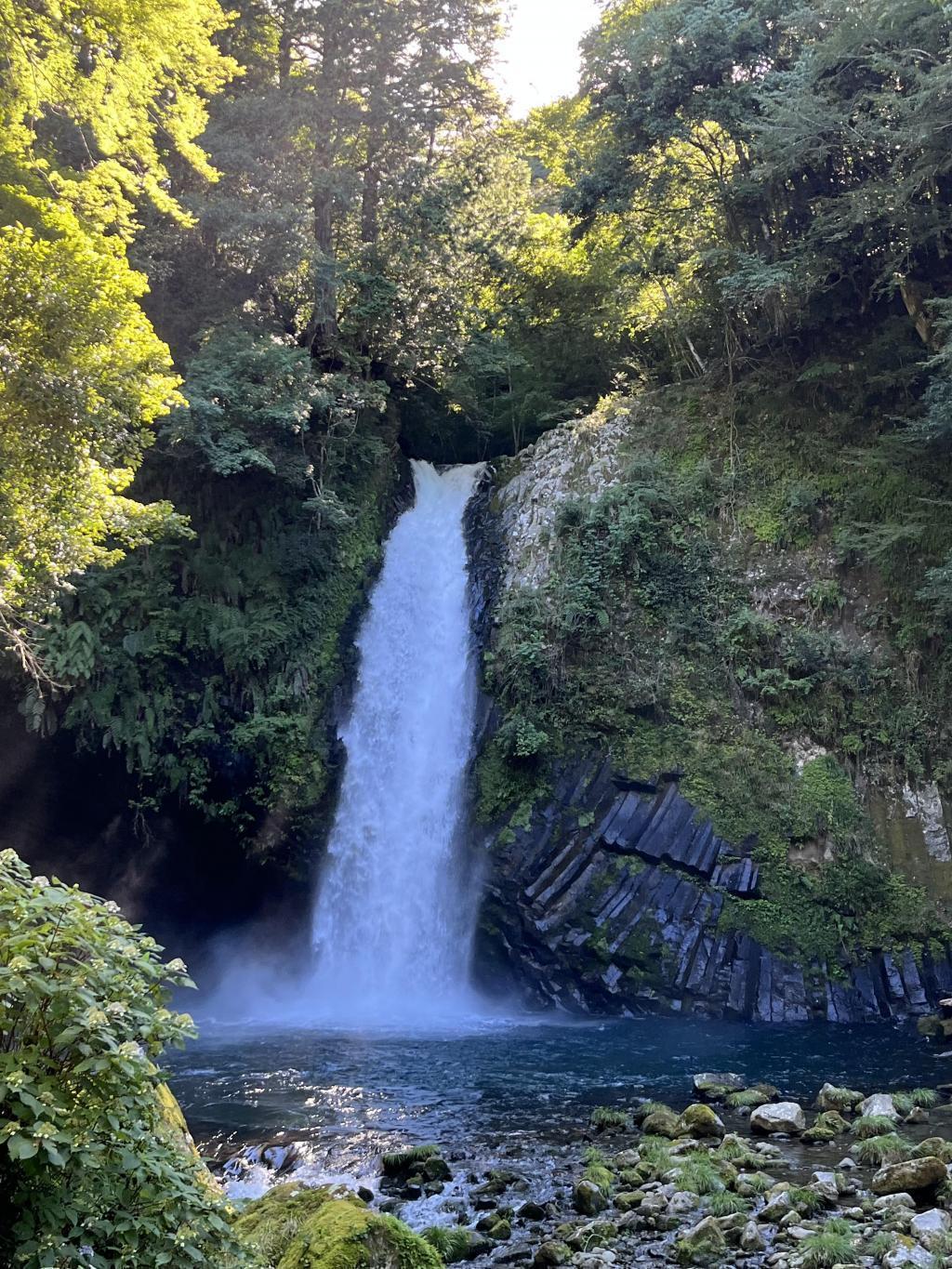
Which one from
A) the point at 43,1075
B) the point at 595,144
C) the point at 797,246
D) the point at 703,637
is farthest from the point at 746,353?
the point at 43,1075

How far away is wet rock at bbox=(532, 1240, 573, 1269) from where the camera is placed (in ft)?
18.9

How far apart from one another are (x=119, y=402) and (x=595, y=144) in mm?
17187

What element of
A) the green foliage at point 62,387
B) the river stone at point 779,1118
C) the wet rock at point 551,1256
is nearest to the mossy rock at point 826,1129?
the river stone at point 779,1118

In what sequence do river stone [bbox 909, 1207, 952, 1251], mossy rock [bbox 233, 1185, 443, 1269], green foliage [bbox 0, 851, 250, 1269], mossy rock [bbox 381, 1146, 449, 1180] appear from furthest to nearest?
mossy rock [bbox 381, 1146, 449, 1180], river stone [bbox 909, 1207, 952, 1251], mossy rock [bbox 233, 1185, 443, 1269], green foliage [bbox 0, 851, 250, 1269]

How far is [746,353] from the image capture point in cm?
1831

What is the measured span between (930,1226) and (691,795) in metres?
8.28

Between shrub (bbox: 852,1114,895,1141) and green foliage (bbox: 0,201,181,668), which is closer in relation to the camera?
shrub (bbox: 852,1114,895,1141)

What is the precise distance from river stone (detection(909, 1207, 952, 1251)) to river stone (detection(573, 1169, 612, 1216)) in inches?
78.4

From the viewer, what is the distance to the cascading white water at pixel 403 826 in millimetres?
14555

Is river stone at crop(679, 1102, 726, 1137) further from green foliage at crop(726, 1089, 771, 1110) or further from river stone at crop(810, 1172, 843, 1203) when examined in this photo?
river stone at crop(810, 1172, 843, 1203)

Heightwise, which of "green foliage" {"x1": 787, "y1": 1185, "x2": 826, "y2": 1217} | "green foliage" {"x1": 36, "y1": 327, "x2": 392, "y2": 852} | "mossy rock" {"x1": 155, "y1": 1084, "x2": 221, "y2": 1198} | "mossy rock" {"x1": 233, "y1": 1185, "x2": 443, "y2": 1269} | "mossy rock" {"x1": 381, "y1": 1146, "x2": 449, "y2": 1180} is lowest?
"mossy rock" {"x1": 381, "y1": 1146, "x2": 449, "y2": 1180}

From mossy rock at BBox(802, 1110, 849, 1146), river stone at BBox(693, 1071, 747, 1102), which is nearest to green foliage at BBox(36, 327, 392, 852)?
river stone at BBox(693, 1071, 747, 1102)

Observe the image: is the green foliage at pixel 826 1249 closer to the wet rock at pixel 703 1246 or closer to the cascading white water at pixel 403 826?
the wet rock at pixel 703 1246

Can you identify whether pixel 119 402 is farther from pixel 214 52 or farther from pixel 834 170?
pixel 834 170
